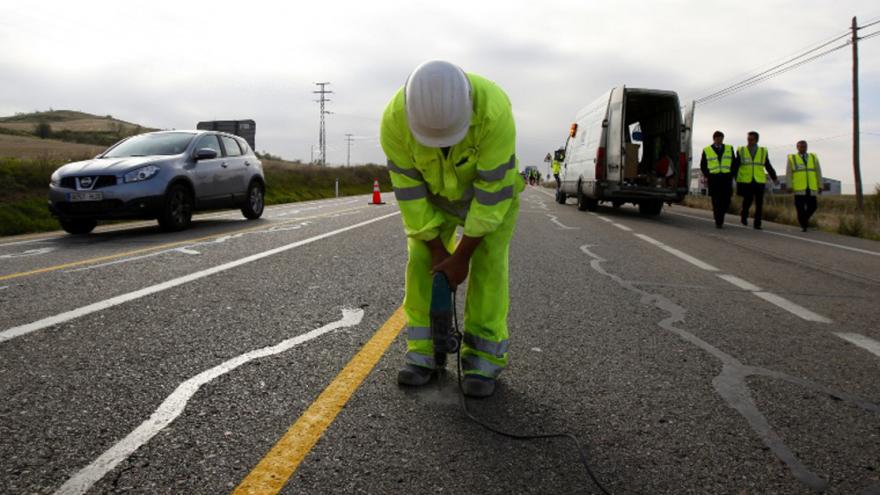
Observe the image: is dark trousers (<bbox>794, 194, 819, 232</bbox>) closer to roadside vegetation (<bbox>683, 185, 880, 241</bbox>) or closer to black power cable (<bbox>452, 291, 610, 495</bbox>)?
roadside vegetation (<bbox>683, 185, 880, 241</bbox>)

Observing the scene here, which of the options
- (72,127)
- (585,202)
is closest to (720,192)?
(585,202)

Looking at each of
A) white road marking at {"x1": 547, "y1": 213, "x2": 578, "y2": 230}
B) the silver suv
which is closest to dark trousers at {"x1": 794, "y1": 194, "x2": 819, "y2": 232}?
white road marking at {"x1": 547, "y1": 213, "x2": 578, "y2": 230}

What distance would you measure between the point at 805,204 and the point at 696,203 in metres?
12.1

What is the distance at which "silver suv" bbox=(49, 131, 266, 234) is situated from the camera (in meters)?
9.80

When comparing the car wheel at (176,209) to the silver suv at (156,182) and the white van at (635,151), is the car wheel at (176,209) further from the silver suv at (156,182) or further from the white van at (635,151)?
the white van at (635,151)

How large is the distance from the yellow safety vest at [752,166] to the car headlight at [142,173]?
38.8ft

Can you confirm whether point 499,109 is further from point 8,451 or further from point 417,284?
point 8,451

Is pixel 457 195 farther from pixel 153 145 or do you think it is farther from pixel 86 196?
pixel 153 145

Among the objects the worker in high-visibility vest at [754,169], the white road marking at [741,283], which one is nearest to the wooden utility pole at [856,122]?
the worker in high-visibility vest at [754,169]

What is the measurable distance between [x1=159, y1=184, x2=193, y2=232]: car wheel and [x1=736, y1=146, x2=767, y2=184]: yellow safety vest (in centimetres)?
1139

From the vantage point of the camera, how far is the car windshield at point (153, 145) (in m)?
11.1

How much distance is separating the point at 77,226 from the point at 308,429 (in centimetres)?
961

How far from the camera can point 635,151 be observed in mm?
16891

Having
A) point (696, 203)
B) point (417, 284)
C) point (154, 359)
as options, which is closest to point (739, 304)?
point (417, 284)
